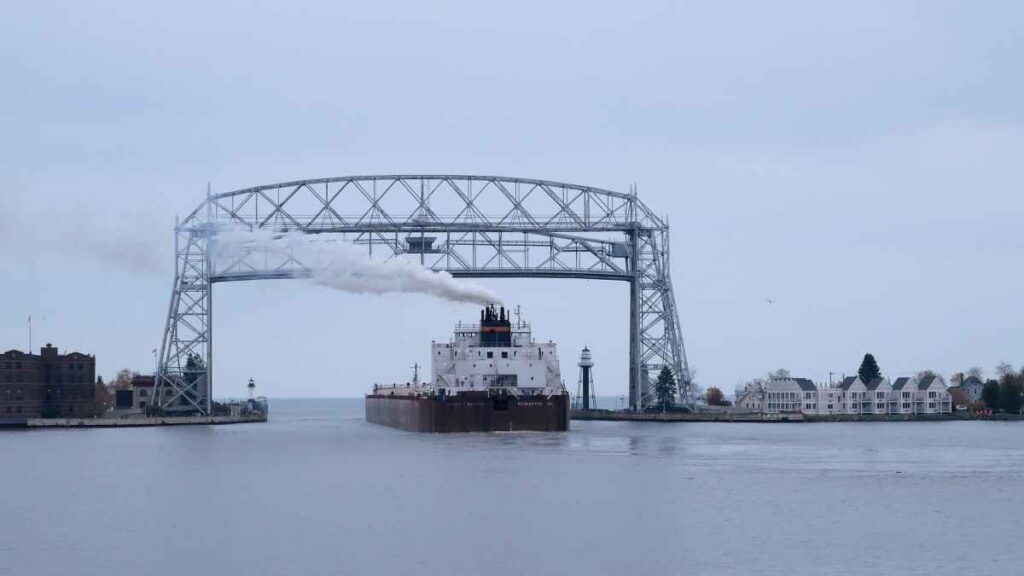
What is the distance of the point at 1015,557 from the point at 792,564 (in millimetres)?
4423

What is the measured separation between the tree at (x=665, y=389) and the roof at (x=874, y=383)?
18.9 meters

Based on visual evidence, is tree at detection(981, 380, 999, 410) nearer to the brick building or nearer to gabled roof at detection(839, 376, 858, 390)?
gabled roof at detection(839, 376, 858, 390)

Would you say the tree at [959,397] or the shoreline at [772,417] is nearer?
the shoreline at [772,417]

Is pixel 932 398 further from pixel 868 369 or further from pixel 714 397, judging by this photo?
pixel 714 397

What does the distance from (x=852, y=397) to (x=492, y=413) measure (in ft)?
159

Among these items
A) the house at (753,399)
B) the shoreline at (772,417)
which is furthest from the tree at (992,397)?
the house at (753,399)

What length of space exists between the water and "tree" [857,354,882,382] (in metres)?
49.8

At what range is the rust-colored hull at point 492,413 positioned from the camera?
60.4 m

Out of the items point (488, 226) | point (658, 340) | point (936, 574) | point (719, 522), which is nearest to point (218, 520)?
point (719, 522)

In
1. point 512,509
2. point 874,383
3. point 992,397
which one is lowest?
point 512,509

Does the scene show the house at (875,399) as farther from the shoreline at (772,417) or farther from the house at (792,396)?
the house at (792,396)

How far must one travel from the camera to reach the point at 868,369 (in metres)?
105

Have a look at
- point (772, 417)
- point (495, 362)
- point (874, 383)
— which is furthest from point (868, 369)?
point (495, 362)

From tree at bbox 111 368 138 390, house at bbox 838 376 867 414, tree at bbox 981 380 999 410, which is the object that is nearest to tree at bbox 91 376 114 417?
tree at bbox 111 368 138 390
